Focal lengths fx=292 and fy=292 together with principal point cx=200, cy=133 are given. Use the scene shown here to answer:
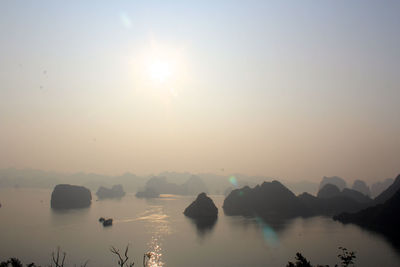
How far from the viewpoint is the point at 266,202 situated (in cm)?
17925

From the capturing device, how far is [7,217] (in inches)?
5394

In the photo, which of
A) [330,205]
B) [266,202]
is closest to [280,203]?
[266,202]

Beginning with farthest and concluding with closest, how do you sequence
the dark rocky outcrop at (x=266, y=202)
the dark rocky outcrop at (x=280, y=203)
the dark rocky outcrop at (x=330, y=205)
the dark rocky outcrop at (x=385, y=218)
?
1. the dark rocky outcrop at (x=330, y=205)
2. the dark rocky outcrop at (x=280, y=203)
3. the dark rocky outcrop at (x=266, y=202)
4. the dark rocky outcrop at (x=385, y=218)

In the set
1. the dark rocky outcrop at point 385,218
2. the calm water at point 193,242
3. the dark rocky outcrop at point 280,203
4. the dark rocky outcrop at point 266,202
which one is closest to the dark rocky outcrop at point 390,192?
the dark rocky outcrop at point 280,203

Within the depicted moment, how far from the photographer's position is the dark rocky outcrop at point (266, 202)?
6747 inches

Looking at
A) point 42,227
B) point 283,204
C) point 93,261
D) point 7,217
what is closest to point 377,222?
point 283,204

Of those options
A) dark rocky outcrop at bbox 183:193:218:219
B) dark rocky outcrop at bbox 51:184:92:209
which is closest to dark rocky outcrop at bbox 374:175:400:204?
dark rocky outcrop at bbox 183:193:218:219

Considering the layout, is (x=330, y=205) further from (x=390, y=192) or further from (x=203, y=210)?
(x=203, y=210)

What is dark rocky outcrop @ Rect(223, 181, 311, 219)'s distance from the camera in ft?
562

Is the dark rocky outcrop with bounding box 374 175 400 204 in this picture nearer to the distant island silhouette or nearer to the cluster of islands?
the cluster of islands

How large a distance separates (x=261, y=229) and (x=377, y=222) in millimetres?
46008

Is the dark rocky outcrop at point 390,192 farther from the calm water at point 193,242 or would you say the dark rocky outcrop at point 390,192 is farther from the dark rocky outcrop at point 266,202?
the calm water at point 193,242

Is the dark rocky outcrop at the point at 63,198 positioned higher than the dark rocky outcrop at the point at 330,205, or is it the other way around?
the dark rocky outcrop at the point at 63,198

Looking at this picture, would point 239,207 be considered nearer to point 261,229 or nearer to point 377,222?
point 261,229
